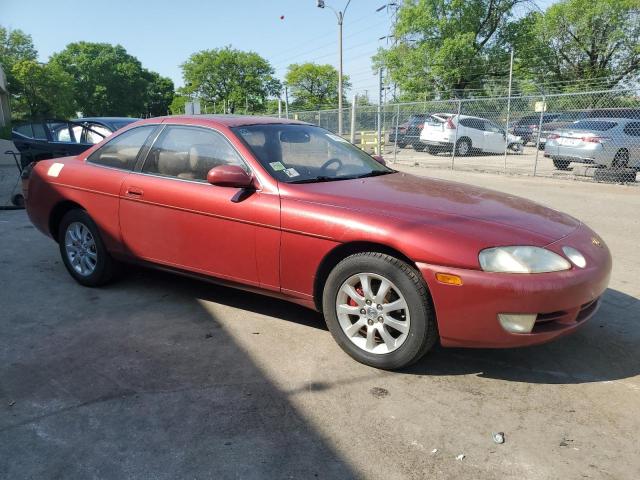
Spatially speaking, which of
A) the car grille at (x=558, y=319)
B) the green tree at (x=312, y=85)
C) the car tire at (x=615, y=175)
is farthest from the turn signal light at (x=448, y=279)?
the green tree at (x=312, y=85)

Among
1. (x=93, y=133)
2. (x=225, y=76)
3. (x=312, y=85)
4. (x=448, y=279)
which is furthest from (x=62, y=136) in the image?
(x=312, y=85)

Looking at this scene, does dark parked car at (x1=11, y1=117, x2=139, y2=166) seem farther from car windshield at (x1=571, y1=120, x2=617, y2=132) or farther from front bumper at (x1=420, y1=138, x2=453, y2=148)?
front bumper at (x1=420, y1=138, x2=453, y2=148)

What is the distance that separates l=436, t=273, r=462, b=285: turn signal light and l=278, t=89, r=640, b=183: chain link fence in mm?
10557

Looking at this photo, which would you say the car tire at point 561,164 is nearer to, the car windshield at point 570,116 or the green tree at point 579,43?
the car windshield at point 570,116

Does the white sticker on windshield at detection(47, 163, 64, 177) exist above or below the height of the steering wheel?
below

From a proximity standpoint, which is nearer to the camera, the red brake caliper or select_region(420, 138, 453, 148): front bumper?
the red brake caliper

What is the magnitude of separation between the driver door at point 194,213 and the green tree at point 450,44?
43.6m

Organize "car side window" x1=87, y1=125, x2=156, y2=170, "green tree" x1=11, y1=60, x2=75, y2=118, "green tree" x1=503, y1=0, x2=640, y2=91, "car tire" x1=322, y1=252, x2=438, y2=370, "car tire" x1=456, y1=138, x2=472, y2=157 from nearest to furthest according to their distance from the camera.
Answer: "car tire" x1=322, y1=252, x2=438, y2=370 → "car side window" x1=87, y1=125, x2=156, y2=170 → "car tire" x1=456, y1=138, x2=472, y2=157 → "green tree" x1=503, y1=0, x2=640, y2=91 → "green tree" x1=11, y1=60, x2=75, y2=118

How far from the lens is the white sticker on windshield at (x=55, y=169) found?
15.2 ft

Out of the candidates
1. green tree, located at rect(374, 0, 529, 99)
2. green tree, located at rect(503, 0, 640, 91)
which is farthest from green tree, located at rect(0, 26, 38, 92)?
green tree, located at rect(503, 0, 640, 91)

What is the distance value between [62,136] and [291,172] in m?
7.19

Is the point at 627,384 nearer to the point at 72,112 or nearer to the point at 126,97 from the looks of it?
the point at 72,112

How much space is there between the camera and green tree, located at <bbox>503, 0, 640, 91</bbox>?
41656 mm

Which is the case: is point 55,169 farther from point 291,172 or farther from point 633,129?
point 633,129
